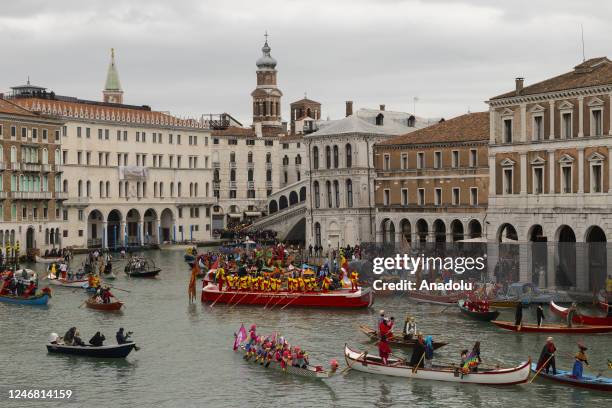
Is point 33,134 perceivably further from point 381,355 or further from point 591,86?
point 381,355

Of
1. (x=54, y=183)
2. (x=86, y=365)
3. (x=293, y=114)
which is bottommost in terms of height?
(x=86, y=365)

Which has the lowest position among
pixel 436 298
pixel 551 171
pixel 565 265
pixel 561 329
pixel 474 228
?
pixel 561 329

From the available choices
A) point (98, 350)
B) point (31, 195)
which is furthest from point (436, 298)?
point (31, 195)

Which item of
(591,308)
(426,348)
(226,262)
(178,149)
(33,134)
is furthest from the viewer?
(178,149)

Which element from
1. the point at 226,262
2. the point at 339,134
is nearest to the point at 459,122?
the point at 339,134

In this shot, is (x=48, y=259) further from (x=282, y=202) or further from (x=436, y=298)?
(x=282, y=202)

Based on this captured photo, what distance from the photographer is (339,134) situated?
8262 cm

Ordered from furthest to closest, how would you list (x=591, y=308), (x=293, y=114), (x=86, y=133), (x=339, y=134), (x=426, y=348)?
(x=293, y=114) → (x=86, y=133) → (x=339, y=134) → (x=591, y=308) → (x=426, y=348)

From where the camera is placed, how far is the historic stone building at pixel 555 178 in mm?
Answer: 51156

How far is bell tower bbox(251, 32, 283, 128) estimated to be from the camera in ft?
427

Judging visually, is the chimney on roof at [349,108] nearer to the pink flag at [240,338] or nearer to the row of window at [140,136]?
the row of window at [140,136]

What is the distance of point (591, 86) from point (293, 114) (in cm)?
9645

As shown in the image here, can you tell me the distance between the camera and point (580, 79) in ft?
175

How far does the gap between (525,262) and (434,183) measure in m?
20.6
